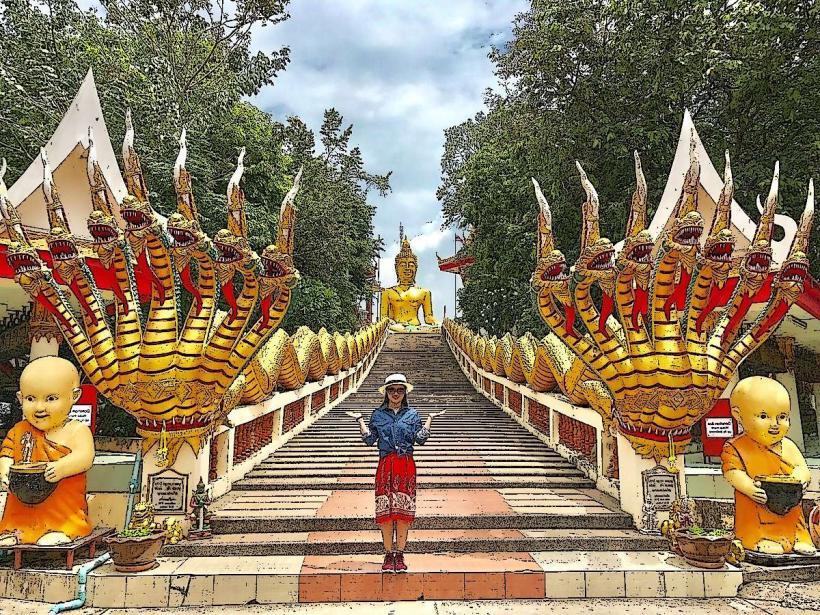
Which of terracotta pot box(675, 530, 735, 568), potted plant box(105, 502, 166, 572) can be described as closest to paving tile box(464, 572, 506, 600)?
terracotta pot box(675, 530, 735, 568)

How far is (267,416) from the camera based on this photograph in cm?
851

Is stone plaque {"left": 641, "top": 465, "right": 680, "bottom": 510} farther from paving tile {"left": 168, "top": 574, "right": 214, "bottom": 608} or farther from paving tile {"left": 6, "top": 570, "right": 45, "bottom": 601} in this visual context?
paving tile {"left": 6, "top": 570, "right": 45, "bottom": 601}

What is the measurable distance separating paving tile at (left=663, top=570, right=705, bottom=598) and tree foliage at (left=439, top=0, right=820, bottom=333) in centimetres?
747

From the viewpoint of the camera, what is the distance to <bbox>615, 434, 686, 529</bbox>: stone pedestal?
19.0ft

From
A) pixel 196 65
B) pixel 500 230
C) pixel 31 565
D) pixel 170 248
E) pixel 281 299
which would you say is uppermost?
pixel 196 65

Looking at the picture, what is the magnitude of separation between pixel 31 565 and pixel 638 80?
38.6 feet

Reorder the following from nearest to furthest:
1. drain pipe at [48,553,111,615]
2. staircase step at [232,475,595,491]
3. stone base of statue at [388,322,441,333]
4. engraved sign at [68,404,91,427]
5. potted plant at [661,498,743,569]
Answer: drain pipe at [48,553,111,615], potted plant at [661,498,743,569], engraved sign at [68,404,91,427], staircase step at [232,475,595,491], stone base of statue at [388,322,441,333]

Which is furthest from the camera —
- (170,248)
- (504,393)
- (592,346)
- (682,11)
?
(504,393)

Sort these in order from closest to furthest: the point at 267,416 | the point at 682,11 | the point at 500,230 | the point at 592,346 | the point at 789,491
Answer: the point at 789,491 → the point at 592,346 → the point at 267,416 → the point at 682,11 → the point at 500,230

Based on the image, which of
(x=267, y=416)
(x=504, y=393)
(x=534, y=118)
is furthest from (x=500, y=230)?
(x=267, y=416)

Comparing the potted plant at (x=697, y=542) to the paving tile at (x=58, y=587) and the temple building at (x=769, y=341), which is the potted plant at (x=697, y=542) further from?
the paving tile at (x=58, y=587)

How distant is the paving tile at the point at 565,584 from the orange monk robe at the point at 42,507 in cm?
393

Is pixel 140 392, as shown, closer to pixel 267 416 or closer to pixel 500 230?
pixel 267 416

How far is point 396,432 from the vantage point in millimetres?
4777
